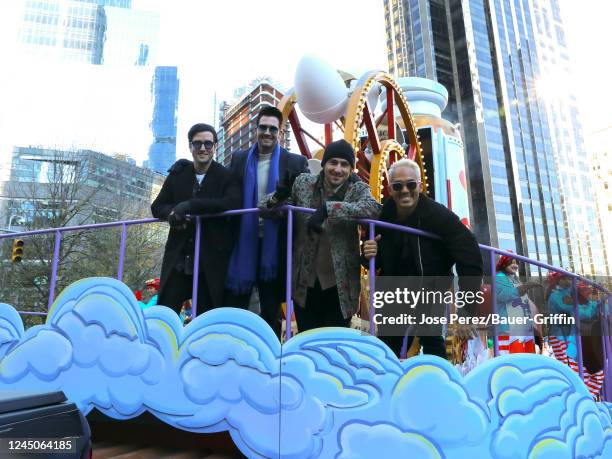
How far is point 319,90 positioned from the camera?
634 centimetres

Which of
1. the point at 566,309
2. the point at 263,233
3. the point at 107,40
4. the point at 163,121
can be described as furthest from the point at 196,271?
the point at 163,121

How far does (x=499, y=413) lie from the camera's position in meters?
2.60

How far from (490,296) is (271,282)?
1.32 meters

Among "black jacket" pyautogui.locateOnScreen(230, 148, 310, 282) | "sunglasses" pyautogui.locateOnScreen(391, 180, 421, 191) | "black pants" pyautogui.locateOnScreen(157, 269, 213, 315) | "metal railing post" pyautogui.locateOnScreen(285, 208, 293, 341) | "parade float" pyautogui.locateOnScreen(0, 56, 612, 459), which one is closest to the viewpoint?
"parade float" pyautogui.locateOnScreen(0, 56, 612, 459)

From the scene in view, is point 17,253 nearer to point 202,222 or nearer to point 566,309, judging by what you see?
point 202,222

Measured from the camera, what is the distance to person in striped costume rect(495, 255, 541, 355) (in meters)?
2.98

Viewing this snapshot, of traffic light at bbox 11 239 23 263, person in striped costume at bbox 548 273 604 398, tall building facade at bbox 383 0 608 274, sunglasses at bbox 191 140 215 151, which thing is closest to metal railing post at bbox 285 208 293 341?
Result: sunglasses at bbox 191 140 215 151

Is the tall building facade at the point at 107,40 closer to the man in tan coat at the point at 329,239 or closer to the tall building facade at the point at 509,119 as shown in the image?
the tall building facade at the point at 509,119

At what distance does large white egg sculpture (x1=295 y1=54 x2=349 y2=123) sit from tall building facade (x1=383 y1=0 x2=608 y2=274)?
5303 cm

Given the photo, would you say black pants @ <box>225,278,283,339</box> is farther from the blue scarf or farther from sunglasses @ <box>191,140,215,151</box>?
sunglasses @ <box>191,140,215,151</box>

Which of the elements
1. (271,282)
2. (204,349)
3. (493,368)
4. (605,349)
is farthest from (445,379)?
(605,349)

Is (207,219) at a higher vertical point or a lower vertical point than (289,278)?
higher

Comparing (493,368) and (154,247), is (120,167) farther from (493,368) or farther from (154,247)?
(493,368)

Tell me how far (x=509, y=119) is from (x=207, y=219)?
72231 mm
